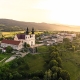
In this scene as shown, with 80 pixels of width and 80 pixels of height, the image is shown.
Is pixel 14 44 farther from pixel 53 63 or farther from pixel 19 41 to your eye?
pixel 53 63

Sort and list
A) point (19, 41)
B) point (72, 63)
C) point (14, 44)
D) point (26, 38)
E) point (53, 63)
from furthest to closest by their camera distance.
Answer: point (26, 38), point (19, 41), point (14, 44), point (72, 63), point (53, 63)

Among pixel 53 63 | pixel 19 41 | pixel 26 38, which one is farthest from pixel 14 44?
pixel 53 63

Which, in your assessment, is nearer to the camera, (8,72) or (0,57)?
(8,72)

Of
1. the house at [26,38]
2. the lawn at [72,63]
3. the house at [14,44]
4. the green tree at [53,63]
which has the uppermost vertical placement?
the house at [26,38]

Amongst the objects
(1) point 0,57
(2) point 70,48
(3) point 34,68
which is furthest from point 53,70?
(2) point 70,48

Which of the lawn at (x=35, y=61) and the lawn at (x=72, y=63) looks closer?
the lawn at (x=72, y=63)

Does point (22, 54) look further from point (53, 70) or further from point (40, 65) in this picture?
point (53, 70)

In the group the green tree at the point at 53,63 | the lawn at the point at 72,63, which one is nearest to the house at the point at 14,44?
the lawn at the point at 72,63

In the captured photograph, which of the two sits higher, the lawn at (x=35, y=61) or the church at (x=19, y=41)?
the church at (x=19, y=41)

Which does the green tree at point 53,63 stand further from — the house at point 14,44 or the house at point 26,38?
the house at point 26,38

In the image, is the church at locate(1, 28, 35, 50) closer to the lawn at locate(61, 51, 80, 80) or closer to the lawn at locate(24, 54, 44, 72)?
the lawn at locate(24, 54, 44, 72)

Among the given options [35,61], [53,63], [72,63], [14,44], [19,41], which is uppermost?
[19,41]
